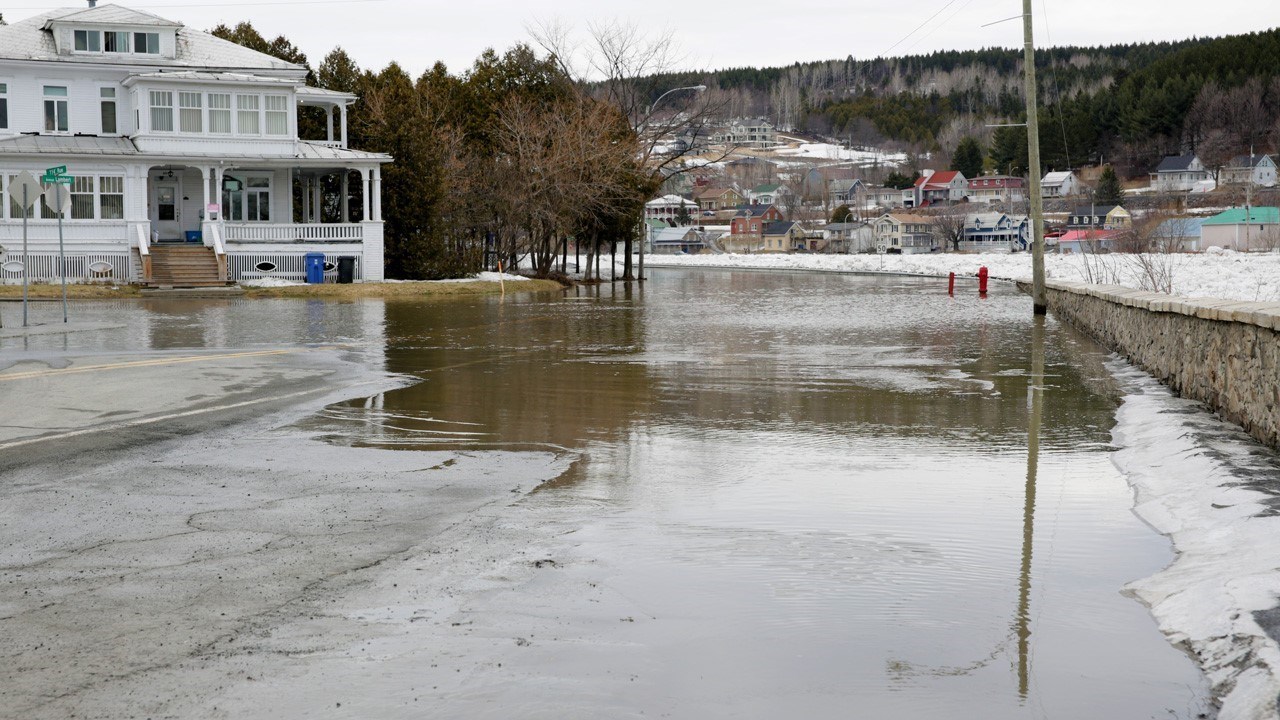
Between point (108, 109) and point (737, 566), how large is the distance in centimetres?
4935

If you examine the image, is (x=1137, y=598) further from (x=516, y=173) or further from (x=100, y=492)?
(x=516, y=173)

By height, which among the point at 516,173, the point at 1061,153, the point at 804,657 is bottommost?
the point at 804,657

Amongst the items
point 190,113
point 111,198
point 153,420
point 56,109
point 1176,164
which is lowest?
point 153,420

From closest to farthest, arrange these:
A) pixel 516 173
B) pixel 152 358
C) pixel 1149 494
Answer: pixel 1149 494, pixel 152 358, pixel 516 173

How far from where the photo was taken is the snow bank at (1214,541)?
4.98 meters

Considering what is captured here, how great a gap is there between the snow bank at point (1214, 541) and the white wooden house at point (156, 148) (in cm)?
4020

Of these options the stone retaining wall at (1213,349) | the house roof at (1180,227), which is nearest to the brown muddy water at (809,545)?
the stone retaining wall at (1213,349)

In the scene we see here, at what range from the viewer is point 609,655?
208 inches

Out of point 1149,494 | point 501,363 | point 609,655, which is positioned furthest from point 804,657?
point 501,363

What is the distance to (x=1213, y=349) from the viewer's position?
481 inches

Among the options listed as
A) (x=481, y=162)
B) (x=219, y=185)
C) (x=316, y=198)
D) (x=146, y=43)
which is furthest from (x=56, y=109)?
(x=481, y=162)

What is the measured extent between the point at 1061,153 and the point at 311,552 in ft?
664

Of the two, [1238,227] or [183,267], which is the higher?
[1238,227]

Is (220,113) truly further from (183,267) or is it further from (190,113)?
(183,267)
